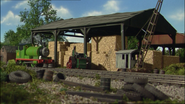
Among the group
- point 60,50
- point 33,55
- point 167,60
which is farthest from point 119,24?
point 60,50

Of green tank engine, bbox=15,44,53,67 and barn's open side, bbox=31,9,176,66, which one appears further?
green tank engine, bbox=15,44,53,67

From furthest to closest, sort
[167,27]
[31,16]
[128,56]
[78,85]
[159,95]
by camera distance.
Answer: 1. [31,16]
2. [167,27]
3. [128,56]
4. [78,85]
5. [159,95]

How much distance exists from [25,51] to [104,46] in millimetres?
8282

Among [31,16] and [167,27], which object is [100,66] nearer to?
[167,27]

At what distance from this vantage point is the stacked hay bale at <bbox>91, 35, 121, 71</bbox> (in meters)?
19.5

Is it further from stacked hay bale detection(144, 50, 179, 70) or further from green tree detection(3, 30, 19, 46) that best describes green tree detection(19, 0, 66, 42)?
stacked hay bale detection(144, 50, 179, 70)

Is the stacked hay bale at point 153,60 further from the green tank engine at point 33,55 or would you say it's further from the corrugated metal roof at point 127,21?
the green tank engine at point 33,55

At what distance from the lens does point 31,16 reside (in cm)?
4347

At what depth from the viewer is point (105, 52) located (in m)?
20.9

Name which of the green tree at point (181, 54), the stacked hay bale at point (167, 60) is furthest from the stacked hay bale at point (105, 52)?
the green tree at point (181, 54)

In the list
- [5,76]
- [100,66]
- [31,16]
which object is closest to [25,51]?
[100,66]

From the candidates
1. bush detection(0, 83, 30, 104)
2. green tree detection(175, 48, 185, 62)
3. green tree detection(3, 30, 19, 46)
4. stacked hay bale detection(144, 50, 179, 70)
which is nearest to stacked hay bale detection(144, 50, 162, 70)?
stacked hay bale detection(144, 50, 179, 70)

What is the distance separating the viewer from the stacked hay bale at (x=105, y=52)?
19.5 m

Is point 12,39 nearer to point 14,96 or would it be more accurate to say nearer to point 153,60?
point 153,60
